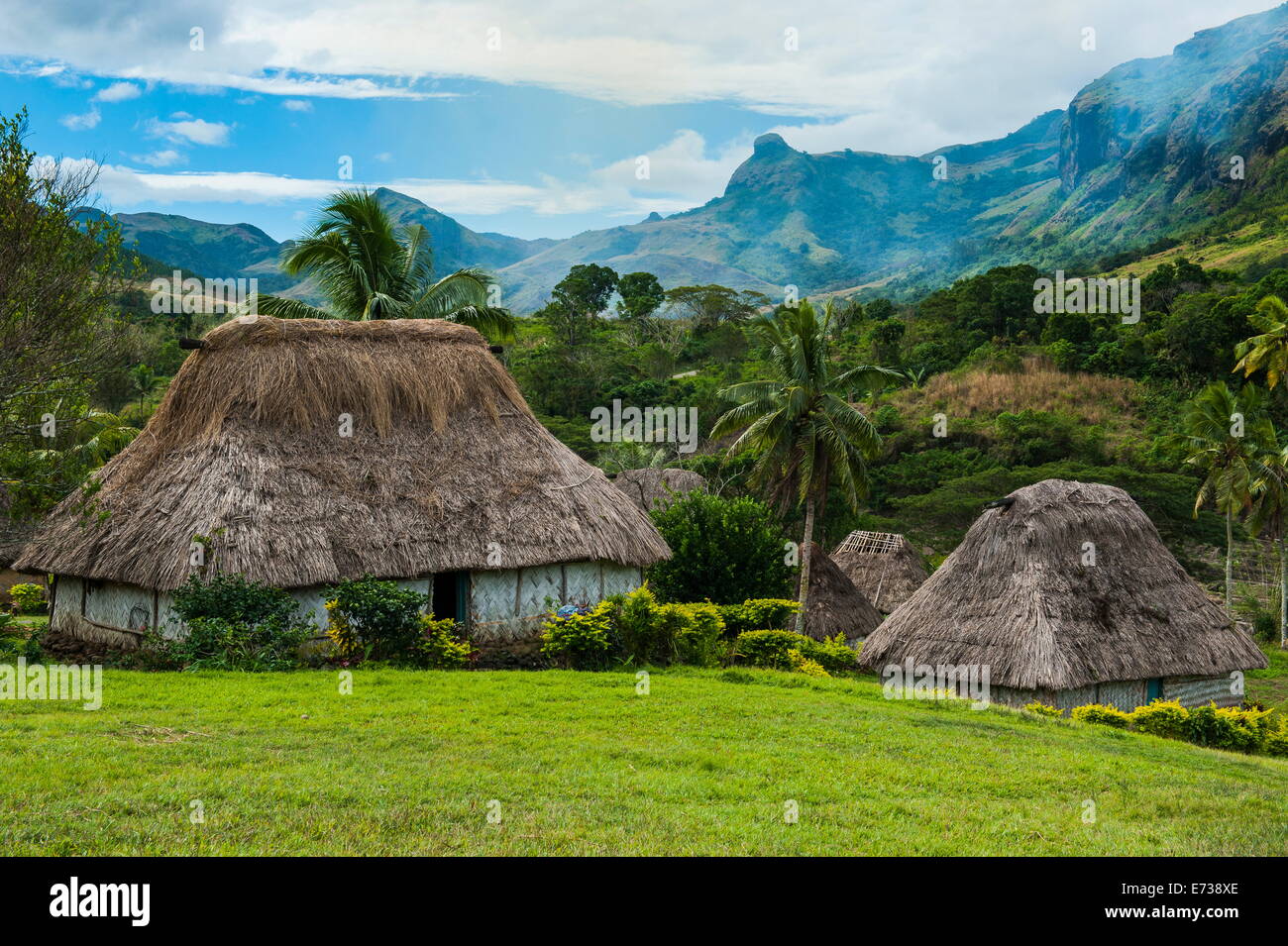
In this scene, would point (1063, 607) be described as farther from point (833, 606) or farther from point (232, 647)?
point (232, 647)

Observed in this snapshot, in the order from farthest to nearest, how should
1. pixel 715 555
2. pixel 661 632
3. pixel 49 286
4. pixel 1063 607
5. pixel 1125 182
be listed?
pixel 1125 182, pixel 715 555, pixel 1063 607, pixel 661 632, pixel 49 286

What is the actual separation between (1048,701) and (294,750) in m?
14.0

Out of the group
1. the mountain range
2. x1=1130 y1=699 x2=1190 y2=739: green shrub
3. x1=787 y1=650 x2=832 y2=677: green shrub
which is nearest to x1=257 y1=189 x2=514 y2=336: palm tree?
x1=787 y1=650 x2=832 y2=677: green shrub

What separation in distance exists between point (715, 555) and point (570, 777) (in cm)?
1391

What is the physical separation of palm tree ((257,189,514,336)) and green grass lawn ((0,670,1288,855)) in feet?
44.6

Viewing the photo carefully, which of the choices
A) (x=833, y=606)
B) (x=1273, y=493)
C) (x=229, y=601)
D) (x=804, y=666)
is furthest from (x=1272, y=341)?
(x=229, y=601)

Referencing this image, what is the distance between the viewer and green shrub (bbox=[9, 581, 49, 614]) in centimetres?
2630

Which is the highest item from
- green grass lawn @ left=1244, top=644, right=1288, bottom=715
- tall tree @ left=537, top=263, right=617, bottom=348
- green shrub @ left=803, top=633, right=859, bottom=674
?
tall tree @ left=537, top=263, right=617, bottom=348

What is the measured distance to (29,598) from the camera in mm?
26656

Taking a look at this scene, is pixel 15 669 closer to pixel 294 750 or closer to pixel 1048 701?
pixel 294 750

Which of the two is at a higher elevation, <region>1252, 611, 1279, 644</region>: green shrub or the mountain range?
the mountain range

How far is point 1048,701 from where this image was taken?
1784cm

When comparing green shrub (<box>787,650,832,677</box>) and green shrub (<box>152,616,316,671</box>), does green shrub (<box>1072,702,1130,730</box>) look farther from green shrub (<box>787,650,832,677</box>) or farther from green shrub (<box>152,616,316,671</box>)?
green shrub (<box>152,616,316,671</box>)

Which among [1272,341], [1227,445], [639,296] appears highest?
[639,296]
